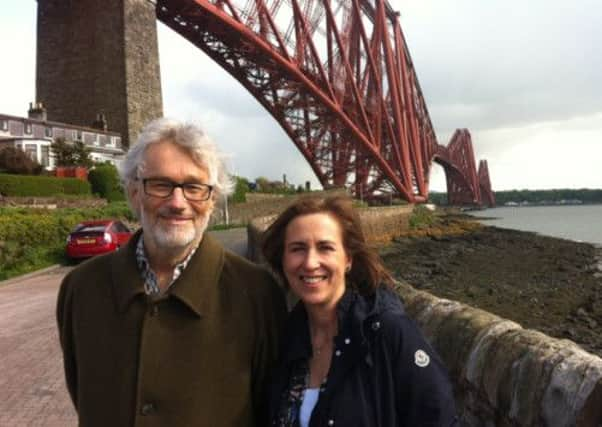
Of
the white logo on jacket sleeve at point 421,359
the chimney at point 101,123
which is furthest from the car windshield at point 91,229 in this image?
the chimney at point 101,123

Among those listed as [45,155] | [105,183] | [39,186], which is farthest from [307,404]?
[45,155]

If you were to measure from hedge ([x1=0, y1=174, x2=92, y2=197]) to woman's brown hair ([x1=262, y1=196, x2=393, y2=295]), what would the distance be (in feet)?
54.9

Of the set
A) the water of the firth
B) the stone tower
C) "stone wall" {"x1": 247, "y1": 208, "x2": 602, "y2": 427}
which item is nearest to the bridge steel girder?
the water of the firth

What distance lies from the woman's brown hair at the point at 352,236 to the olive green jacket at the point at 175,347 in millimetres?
290

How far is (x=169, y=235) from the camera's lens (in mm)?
1774

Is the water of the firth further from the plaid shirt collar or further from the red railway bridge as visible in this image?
the plaid shirt collar

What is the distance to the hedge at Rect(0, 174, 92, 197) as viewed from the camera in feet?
53.5

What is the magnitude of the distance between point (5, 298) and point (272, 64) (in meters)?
19.7

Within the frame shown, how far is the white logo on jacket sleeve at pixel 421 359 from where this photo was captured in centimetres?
143

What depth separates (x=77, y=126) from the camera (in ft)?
84.1

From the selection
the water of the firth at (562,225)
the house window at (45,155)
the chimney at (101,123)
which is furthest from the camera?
the water of the firth at (562,225)

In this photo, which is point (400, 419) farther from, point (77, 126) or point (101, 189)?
point (77, 126)

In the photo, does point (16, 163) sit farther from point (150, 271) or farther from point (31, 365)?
point (150, 271)

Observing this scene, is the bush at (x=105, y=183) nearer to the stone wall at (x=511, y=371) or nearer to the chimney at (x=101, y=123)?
the chimney at (x=101, y=123)
